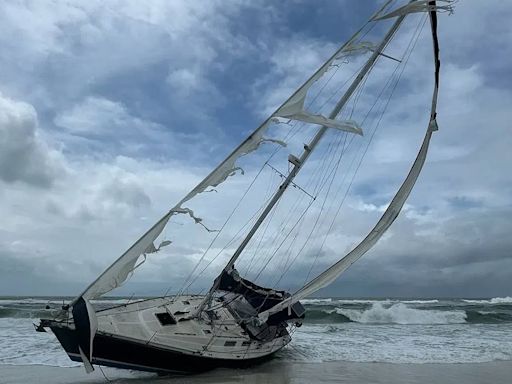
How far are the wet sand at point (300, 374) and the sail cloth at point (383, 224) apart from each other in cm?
213

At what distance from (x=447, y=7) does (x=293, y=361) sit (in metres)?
13.6

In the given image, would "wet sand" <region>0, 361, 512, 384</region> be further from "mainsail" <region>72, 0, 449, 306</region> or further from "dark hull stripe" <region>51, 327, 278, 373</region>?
"mainsail" <region>72, 0, 449, 306</region>

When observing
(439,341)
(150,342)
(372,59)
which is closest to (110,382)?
(150,342)

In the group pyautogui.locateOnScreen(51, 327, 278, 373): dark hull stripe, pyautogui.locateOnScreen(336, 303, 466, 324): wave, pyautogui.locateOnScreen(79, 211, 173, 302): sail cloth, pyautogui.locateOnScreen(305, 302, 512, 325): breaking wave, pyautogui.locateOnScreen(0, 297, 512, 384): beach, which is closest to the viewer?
pyautogui.locateOnScreen(79, 211, 173, 302): sail cloth

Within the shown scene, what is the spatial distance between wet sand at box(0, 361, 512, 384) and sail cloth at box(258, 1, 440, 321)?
83.7 inches

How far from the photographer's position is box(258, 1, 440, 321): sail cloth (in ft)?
47.9

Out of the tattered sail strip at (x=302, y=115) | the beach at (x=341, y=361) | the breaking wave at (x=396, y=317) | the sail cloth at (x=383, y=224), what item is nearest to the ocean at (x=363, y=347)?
the beach at (x=341, y=361)

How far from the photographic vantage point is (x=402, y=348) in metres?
23.2

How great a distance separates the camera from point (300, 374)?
51.7ft

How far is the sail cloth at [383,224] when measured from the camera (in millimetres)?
14594

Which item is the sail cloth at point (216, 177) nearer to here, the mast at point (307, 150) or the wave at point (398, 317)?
the mast at point (307, 150)

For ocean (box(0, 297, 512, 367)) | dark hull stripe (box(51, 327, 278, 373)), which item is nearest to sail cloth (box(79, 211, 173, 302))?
dark hull stripe (box(51, 327, 278, 373))

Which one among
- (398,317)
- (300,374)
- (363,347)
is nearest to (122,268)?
(300,374)

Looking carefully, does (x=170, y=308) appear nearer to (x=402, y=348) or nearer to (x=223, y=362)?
(x=223, y=362)
